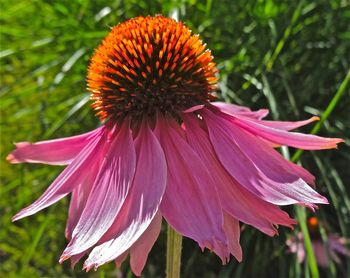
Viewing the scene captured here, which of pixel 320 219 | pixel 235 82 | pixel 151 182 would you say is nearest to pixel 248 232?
pixel 320 219

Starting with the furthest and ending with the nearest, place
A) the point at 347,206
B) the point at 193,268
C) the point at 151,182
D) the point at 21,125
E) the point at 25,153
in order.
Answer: the point at 21,125 → the point at 193,268 → the point at 347,206 → the point at 25,153 → the point at 151,182

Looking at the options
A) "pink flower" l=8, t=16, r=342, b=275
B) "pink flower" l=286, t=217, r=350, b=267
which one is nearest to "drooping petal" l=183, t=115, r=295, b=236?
"pink flower" l=8, t=16, r=342, b=275

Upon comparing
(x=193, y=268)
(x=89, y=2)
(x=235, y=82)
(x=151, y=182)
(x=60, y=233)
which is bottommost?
(x=193, y=268)

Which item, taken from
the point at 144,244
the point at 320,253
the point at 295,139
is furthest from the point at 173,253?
the point at 320,253

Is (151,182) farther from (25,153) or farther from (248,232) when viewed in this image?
(248,232)

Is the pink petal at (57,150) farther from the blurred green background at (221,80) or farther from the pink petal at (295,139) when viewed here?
the blurred green background at (221,80)

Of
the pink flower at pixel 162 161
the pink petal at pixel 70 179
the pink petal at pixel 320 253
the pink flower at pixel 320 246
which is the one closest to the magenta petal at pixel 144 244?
the pink flower at pixel 162 161
